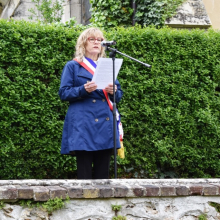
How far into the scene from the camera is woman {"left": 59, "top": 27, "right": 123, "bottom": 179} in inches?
185

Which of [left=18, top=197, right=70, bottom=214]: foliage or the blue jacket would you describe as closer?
[left=18, top=197, right=70, bottom=214]: foliage

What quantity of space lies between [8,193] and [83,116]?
1660 mm

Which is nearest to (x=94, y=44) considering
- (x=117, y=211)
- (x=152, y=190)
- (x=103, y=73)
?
(x=103, y=73)

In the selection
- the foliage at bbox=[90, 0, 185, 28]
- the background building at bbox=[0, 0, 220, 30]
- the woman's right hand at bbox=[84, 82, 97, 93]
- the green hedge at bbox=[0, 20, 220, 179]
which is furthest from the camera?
the background building at bbox=[0, 0, 220, 30]

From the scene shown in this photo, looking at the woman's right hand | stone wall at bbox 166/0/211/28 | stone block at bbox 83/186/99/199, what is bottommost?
stone block at bbox 83/186/99/199

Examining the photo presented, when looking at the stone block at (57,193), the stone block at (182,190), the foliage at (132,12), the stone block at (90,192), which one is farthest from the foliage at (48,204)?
the foliage at (132,12)

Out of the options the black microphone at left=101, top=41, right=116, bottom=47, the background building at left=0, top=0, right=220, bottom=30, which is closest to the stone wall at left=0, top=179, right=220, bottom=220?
the black microphone at left=101, top=41, right=116, bottom=47

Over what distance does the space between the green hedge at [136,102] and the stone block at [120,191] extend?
297cm

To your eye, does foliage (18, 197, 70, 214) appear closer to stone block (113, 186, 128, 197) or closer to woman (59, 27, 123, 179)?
stone block (113, 186, 128, 197)

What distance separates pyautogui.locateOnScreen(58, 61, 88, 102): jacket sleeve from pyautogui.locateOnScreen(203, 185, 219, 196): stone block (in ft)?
4.88

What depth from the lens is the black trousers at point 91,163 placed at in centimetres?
473

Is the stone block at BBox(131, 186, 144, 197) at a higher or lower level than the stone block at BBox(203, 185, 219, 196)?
higher

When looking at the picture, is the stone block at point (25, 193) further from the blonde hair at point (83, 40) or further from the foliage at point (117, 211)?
the blonde hair at point (83, 40)

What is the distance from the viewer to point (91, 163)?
4797 mm
